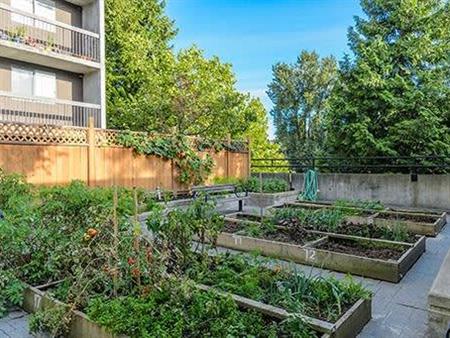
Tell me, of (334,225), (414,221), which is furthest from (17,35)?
(414,221)

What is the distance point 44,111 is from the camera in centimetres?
1188

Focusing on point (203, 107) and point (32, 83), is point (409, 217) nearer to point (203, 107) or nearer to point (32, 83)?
point (203, 107)

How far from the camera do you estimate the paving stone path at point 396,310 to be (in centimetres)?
298

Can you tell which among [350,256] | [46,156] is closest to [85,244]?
[350,256]

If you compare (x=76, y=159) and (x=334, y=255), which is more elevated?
(x=76, y=159)

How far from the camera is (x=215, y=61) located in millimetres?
18344

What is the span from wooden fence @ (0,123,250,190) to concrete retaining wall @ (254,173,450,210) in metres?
4.91

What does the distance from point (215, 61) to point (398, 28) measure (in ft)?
28.8

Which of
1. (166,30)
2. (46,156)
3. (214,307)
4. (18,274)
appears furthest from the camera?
(166,30)

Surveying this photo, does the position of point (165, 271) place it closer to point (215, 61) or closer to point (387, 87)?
point (387, 87)

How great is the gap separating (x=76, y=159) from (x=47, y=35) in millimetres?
5827

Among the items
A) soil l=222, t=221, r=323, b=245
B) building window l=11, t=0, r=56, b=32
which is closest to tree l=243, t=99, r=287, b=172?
building window l=11, t=0, r=56, b=32

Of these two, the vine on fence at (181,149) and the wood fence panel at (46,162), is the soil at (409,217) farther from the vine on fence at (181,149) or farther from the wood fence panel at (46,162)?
the wood fence panel at (46,162)

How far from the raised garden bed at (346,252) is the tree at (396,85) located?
7297 mm
